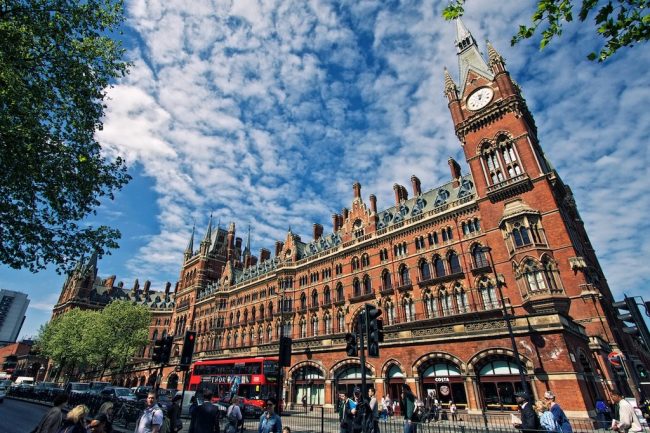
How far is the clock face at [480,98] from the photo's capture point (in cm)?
3519

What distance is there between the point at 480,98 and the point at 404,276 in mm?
20710

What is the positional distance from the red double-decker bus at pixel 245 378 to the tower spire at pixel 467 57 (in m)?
35.5

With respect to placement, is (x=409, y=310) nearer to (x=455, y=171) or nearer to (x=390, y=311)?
(x=390, y=311)

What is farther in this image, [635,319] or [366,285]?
[366,285]

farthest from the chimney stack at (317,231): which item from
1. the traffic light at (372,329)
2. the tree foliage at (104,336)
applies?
the traffic light at (372,329)

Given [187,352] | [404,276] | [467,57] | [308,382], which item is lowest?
[308,382]

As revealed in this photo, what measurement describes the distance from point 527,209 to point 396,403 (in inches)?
742

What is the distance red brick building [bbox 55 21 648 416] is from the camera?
22.6 m

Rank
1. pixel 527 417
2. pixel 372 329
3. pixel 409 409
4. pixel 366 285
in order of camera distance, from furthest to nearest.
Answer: pixel 366 285 < pixel 409 409 < pixel 372 329 < pixel 527 417

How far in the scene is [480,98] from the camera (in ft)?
118

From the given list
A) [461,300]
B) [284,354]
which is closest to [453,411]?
[461,300]

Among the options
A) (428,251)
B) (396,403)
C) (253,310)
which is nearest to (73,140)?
(396,403)

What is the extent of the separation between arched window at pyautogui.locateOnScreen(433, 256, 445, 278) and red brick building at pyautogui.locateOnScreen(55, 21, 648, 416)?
0.11 m

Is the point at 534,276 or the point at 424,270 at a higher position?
the point at 424,270
